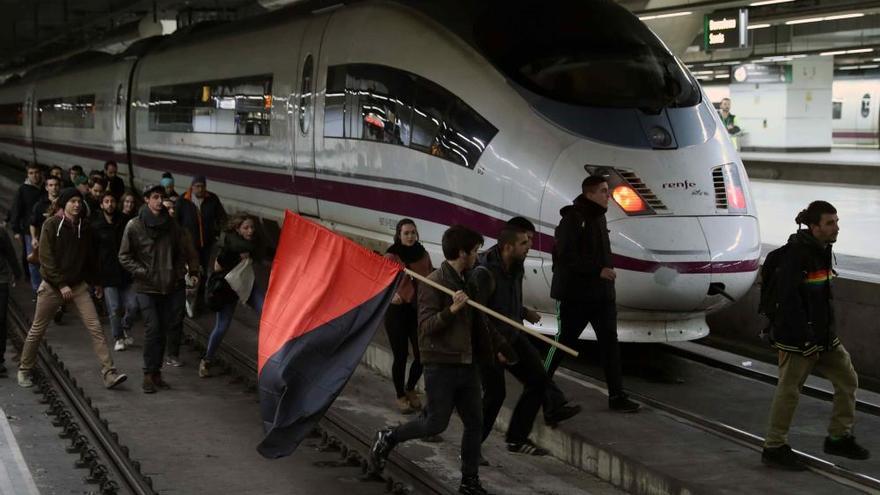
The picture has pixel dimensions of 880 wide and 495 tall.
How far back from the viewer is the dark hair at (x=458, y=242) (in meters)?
6.88

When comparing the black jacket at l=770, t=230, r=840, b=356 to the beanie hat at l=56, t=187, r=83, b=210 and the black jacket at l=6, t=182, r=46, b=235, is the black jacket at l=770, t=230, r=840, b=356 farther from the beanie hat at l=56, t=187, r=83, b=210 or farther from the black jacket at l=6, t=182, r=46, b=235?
the black jacket at l=6, t=182, r=46, b=235

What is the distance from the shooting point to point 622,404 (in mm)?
8695

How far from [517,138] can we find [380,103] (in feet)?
7.23

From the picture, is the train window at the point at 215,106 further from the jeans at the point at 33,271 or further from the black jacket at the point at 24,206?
the jeans at the point at 33,271

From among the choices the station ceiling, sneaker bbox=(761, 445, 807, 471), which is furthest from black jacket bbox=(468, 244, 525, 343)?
the station ceiling

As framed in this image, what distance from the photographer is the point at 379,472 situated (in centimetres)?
772

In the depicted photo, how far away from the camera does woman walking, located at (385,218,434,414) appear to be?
29.1 feet

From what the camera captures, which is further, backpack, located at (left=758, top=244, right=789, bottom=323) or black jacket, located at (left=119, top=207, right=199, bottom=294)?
black jacket, located at (left=119, top=207, right=199, bottom=294)

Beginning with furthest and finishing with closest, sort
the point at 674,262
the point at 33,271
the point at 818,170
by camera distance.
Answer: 1. the point at 818,170
2. the point at 33,271
3. the point at 674,262

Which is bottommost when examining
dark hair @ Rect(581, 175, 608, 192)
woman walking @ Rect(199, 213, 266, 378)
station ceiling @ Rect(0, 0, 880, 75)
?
woman walking @ Rect(199, 213, 266, 378)

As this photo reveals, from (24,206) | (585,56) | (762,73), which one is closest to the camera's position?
(585,56)

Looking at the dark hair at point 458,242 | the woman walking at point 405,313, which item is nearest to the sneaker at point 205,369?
the woman walking at point 405,313

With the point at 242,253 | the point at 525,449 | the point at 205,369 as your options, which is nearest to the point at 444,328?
the point at 525,449

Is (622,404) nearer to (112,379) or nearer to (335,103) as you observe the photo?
(112,379)
